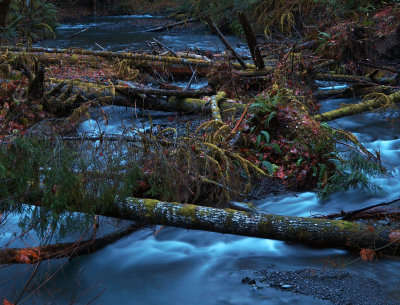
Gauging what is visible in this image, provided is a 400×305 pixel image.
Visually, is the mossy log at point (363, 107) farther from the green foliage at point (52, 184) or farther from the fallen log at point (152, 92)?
the green foliage at point (52, 184)

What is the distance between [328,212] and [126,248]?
8.36 ft

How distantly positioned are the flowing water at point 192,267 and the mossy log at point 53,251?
0.08 meters

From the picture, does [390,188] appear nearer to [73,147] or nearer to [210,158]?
[210,158]

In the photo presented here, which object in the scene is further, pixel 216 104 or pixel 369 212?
pixel 216 104

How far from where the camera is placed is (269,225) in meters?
4.18

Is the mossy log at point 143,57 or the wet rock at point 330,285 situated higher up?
the mossy log at point 143,57

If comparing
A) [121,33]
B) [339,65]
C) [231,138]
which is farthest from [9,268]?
[121,33]

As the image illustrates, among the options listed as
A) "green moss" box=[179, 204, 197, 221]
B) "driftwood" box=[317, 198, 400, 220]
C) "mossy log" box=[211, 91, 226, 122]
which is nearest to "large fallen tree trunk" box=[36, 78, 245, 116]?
"mossy log" box=[211, 91, 226, 122]

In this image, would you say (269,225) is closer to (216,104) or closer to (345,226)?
(345,226)

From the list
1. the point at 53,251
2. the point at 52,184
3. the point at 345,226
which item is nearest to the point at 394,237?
the point at 345,226

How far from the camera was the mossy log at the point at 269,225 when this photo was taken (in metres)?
4.08

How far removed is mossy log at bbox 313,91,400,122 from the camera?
310 inches

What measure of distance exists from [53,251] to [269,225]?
2.20 meters

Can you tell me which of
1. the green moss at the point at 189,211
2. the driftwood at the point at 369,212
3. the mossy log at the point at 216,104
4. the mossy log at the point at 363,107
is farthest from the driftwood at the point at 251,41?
the green moss at the point at 189,211
